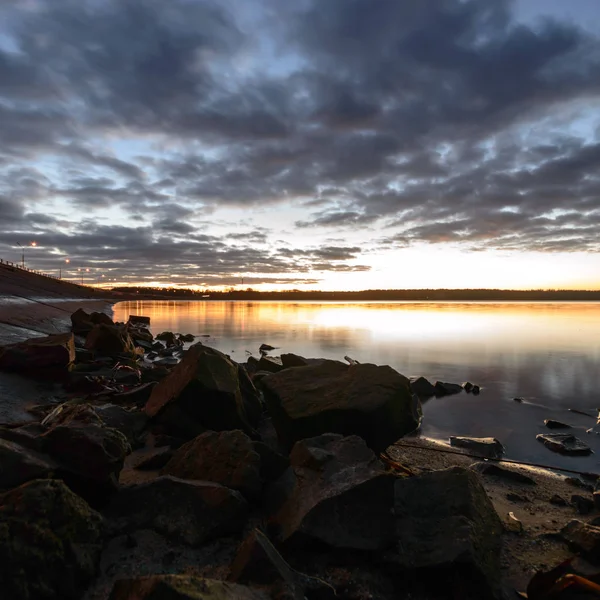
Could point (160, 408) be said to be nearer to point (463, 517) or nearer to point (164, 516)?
point (164, 516)

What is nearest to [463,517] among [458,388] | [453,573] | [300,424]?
[453,573]

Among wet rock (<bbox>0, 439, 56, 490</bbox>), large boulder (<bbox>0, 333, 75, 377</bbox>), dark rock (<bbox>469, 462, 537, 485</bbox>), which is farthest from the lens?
large boulder (<bbox>0, 333, 75, 377</bbox>)

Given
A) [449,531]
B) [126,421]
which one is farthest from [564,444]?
[126,421]

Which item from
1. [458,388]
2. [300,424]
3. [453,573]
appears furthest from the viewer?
[458,388]

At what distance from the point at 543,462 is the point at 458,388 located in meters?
5.91

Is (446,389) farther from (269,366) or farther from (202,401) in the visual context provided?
(202,401)

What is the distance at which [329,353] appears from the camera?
71.1ft

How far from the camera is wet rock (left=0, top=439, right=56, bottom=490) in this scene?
2.83 meters

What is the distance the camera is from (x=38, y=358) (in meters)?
8.07

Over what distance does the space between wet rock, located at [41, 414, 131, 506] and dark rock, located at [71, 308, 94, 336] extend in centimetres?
1681

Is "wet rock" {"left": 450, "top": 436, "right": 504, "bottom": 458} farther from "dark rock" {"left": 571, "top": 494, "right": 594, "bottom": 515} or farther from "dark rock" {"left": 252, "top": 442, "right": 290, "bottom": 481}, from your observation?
"dark rock" {"left": 252, "top": 442, "right": 290, "bottom": 481}

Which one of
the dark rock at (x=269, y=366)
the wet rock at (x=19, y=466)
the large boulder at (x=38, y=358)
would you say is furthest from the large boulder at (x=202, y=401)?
the dark rock at (x=269, y=366)

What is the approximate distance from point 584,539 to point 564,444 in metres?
4.66

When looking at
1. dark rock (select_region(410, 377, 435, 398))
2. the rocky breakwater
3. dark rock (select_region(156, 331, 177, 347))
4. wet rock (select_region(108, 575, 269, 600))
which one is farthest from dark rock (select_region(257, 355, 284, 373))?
dark rock (select_region(156, 331, 177, 347))
